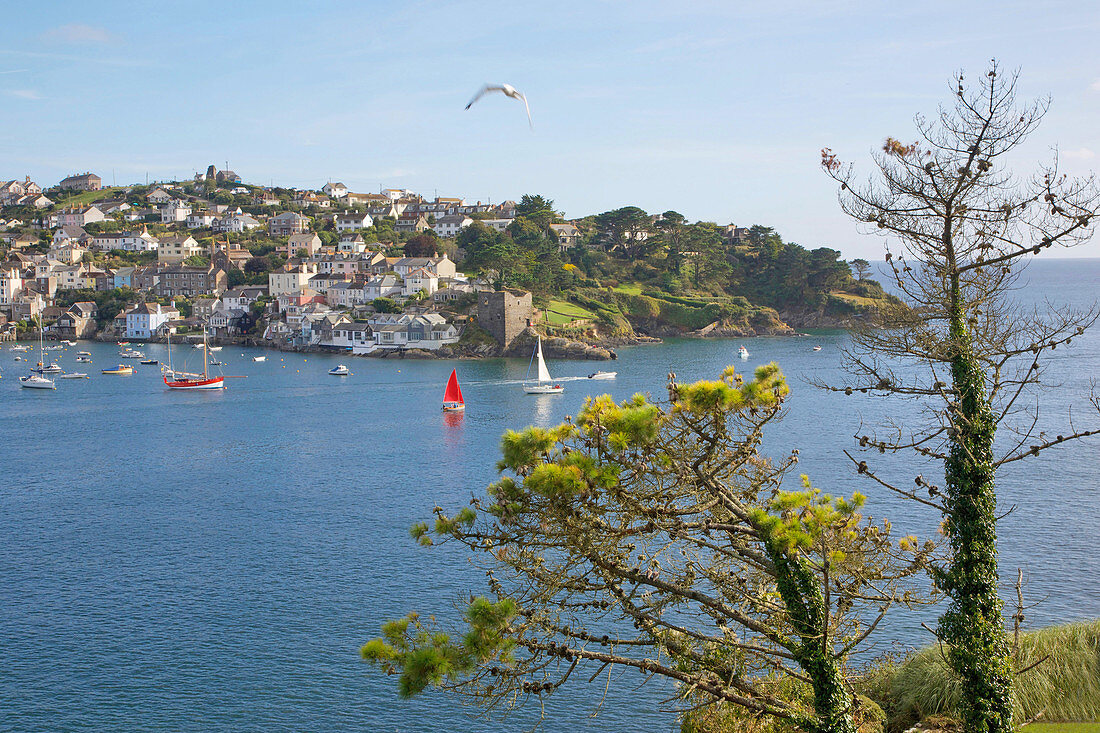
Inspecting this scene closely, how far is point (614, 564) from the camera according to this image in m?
9.45

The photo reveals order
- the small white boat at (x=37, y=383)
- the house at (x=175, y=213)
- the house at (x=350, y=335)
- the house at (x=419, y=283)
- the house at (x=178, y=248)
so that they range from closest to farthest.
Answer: the small white boat at (x=37, y=383)
the house at (x=350, y=335)
the house at (x=419, y=283)
the house at (x=178, y=248)
the house at (x=175, y=213)

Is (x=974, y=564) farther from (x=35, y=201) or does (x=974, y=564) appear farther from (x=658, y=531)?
(x=35, y=201)

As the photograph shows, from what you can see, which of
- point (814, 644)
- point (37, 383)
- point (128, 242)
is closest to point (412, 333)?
point (37, 383)

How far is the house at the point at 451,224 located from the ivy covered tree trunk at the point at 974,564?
10639cm

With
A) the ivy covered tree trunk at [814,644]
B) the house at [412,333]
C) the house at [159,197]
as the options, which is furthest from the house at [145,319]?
the ivy covered tree trunk at [814,644]

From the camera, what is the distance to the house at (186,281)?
101750 millimetres

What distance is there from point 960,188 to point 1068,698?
27.3ft

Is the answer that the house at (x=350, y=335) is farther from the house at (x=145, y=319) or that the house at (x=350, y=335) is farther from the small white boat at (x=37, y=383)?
the small white boat at (x=37, y=383)

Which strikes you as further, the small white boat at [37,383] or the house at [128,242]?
the house at [128,242]

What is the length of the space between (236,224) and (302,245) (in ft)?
87.3

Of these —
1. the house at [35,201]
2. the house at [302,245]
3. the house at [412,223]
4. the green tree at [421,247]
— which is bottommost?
the green tree at [421,247]

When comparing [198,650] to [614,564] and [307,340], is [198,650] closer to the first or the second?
[614,564]

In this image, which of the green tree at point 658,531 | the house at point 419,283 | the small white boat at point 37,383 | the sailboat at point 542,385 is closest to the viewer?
the green tree at point 658,531

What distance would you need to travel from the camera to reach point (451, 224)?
381 ft
